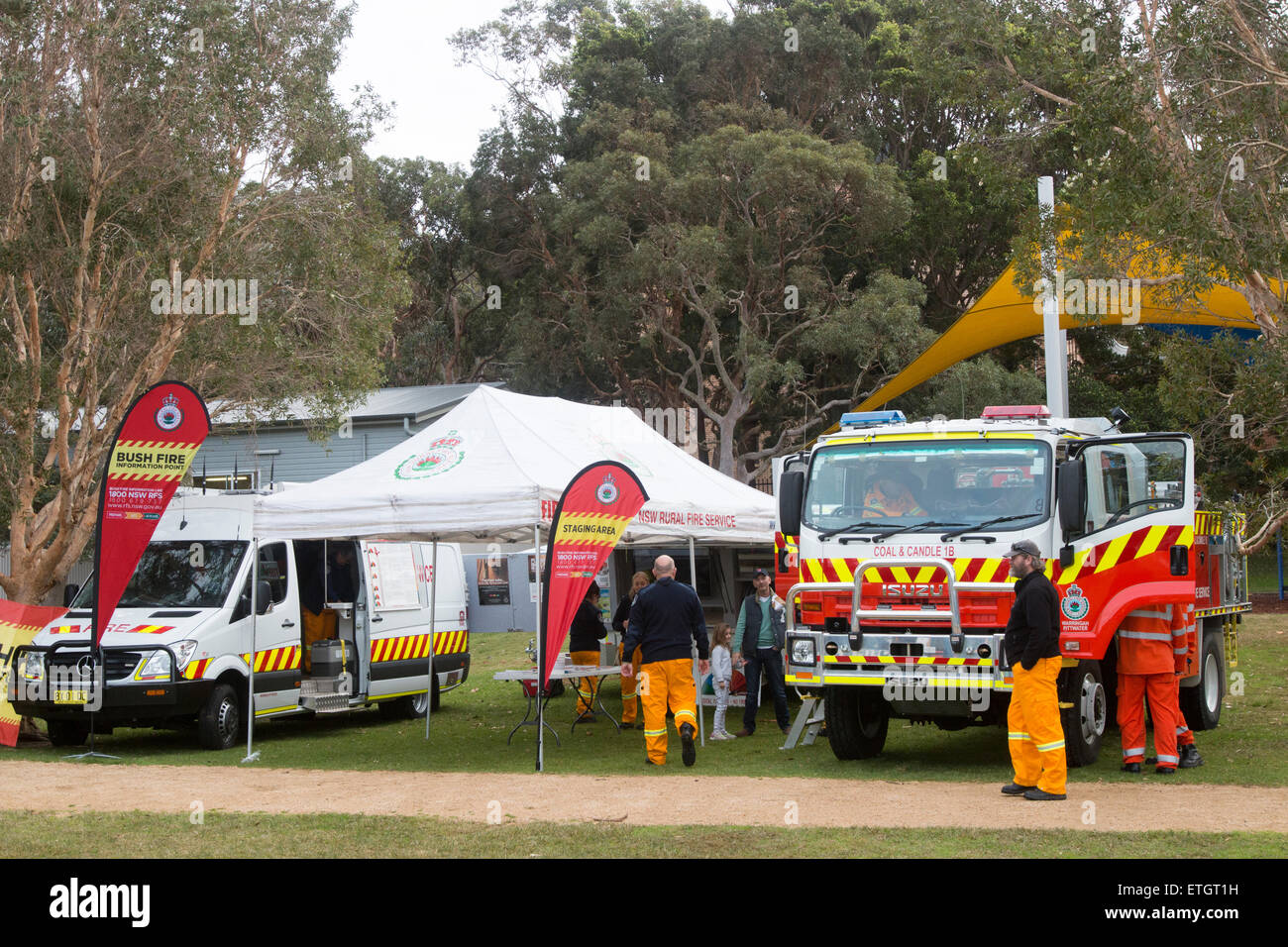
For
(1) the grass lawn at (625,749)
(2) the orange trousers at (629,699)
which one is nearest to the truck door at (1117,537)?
(1) the grass lawn at (625,749)

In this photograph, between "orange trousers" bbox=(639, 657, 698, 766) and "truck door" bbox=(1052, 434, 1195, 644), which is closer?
"truck door" bbox=(1052, 434, 1195, 644)

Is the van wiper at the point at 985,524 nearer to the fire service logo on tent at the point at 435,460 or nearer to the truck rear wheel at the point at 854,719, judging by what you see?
the truck rear wheel at the point at 854,719

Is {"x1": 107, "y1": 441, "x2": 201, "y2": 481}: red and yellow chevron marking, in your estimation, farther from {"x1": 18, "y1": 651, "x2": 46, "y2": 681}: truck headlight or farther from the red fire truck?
the red fire truck

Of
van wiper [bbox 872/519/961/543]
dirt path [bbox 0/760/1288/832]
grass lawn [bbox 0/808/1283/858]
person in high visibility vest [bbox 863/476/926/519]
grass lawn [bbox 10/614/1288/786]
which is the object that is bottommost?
grass lawn [bbox 10/614/1288/786]

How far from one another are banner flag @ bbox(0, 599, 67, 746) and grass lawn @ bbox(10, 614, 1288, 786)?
28 centimetres

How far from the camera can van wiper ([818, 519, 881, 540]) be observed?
11.2 metres

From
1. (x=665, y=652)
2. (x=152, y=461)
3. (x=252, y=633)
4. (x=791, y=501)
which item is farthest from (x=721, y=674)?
(x=152, y=461)

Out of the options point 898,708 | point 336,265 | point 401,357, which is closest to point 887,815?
point 898,708

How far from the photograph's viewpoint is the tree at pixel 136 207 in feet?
49.8

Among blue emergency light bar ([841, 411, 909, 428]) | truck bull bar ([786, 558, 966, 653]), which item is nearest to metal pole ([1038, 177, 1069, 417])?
blue emergency light bar ([841, 411, 909, 428])

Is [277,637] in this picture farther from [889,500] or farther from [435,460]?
[889,500]

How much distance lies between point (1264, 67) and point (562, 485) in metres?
7.82

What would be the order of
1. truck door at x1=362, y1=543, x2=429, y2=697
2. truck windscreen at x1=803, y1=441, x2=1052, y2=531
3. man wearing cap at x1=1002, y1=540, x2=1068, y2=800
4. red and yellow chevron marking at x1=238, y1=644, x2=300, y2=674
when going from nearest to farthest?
man wearing cap at x1=1002, y1=540, x2=1068, y2=800 < truck windscreen at x1=803, y1=441, x2=1052, y2=531 < red and yellow chevron marking at x1=238, y1=644, x2=300, y2=674 < truck door at x1=362, y1=543, x2=429, y2=697

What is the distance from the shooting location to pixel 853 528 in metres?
11.3
